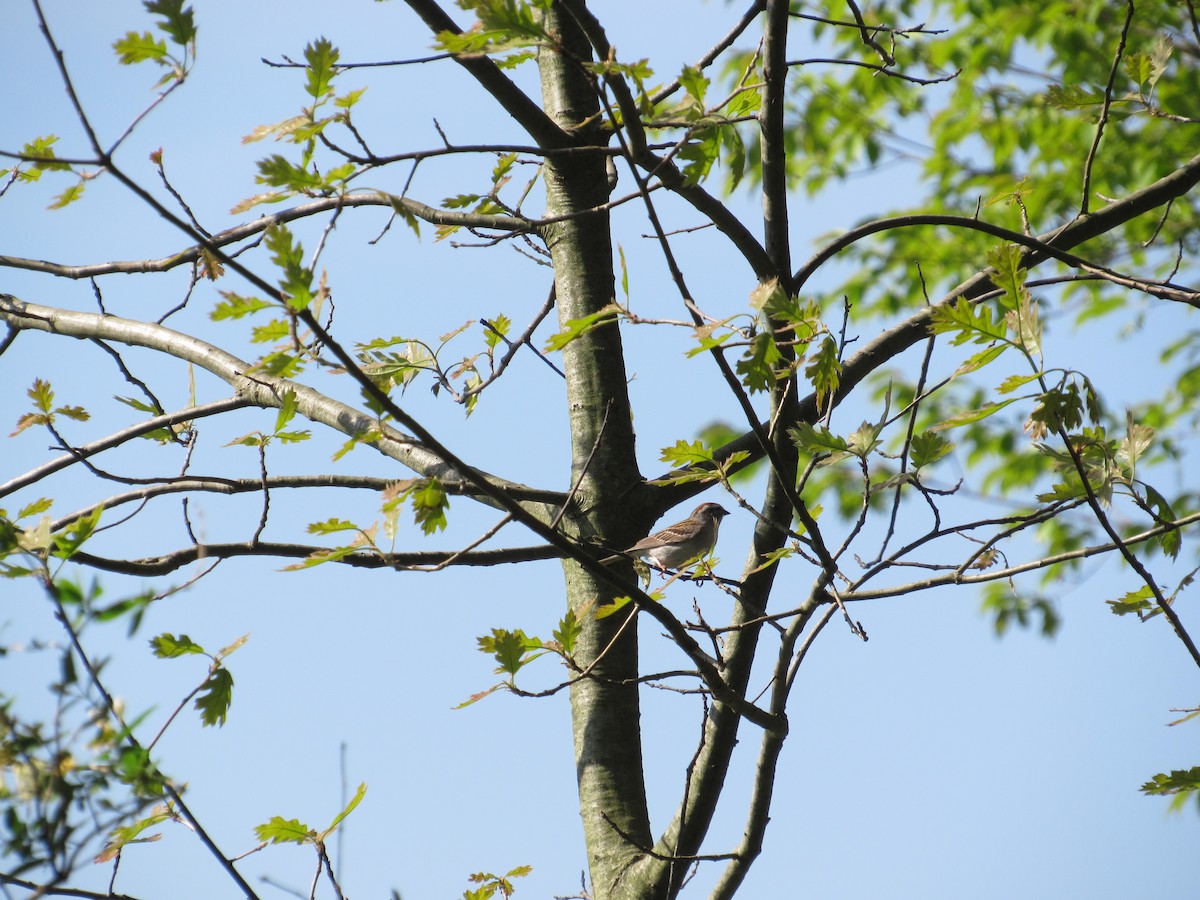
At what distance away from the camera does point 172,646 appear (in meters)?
2.49

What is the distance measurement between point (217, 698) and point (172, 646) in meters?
0.17

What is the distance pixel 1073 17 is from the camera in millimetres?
8023

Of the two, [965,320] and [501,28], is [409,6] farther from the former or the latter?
[965,320]

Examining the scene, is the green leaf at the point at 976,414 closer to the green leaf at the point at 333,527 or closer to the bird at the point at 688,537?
the green leaf at the point at 333,527

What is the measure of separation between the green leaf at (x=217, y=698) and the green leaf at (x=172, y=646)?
75 mm

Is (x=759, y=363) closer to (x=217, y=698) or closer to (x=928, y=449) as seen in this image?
(x=928, y=449)

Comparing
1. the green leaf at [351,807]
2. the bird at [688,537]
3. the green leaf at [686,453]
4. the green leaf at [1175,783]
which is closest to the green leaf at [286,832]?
the green leaf at [351,807]

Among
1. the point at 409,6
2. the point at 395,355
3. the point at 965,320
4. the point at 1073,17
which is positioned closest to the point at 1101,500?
the point at 965,320

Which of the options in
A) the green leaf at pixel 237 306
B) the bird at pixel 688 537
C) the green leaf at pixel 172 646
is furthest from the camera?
the bird at pixel 688 537

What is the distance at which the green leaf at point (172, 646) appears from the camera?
8.14ft

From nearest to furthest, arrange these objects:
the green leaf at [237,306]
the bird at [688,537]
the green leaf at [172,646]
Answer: the green leaf at [237,306], the green leaf at [172,646], the bird at [688,537]

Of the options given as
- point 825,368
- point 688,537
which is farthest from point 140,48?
point 688,537

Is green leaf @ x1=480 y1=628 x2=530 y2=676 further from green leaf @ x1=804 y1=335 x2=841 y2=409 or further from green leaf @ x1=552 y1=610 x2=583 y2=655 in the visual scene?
green leaf @ x1=804 y1=335 x2=841 y2=409

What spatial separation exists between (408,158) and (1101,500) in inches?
66.8
